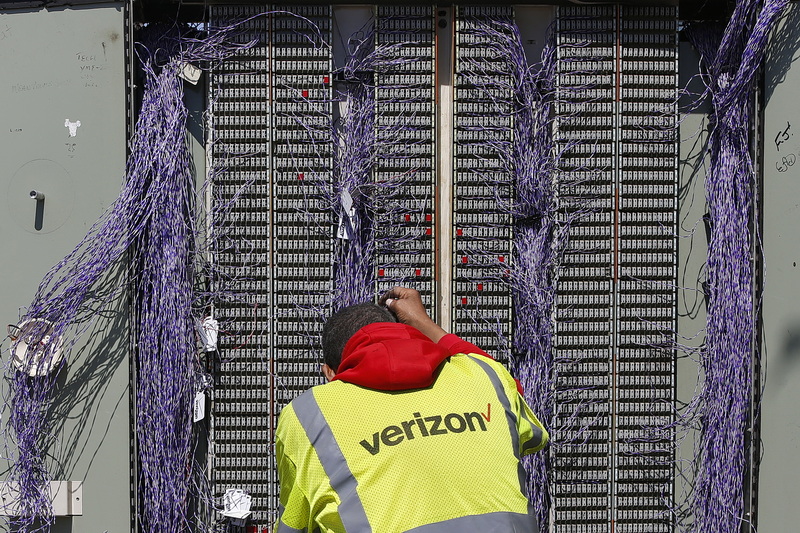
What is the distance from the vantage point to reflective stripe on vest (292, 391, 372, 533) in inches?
55.0

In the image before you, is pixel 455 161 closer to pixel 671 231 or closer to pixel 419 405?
pixel 671 231

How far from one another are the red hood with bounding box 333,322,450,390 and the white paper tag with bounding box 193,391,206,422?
120cm

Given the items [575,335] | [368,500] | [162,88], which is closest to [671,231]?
[575,335]

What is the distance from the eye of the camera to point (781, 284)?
2598 mm

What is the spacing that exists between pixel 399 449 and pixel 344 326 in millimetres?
396

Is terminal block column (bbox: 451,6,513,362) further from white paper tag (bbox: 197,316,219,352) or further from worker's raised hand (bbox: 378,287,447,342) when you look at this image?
white paper tag (bbox: 197,316,219,352)

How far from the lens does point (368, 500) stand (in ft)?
4.62

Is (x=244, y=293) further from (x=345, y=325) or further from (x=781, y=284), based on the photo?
(x=781, y=284)

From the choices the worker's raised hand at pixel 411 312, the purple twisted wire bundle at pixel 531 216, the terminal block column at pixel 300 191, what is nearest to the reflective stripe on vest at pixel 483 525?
the worker's raised hand at pixel 411 312

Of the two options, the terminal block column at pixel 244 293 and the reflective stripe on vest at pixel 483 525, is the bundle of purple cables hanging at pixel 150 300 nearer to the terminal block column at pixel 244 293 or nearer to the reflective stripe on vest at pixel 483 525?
the terminal block column at pixel 244 293

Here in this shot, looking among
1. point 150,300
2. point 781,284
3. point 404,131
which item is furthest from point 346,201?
point 781,284

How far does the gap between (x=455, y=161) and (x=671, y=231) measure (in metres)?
0.92

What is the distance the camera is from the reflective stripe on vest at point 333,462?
1.40m

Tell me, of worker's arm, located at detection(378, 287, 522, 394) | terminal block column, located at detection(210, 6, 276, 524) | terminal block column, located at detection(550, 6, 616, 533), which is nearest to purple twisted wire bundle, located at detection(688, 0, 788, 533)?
terminal block column, located at detection(550, 6, 616, 533)
